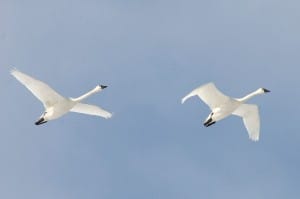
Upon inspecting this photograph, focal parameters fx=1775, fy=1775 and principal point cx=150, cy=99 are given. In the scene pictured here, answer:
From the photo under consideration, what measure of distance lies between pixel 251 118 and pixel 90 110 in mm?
14390

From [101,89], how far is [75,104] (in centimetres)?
593

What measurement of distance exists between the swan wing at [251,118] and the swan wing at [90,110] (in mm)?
11836

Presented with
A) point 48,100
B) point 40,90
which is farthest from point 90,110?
point 40,90

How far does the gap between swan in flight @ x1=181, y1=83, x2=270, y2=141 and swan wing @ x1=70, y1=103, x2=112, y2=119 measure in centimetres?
1012

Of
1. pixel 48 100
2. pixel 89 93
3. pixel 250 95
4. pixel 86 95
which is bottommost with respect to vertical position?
pixel 250 95

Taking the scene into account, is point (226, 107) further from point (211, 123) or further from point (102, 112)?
point (102, 112)

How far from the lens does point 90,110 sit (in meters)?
158

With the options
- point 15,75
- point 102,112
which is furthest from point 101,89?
point 15,75

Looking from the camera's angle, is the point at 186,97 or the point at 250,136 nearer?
the point at 186,97

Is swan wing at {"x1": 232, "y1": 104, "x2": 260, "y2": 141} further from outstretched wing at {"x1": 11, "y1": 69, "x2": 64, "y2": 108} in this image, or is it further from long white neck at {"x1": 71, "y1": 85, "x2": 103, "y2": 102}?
outstretched wing at {"x1": 11, "y1": 69, "x2": 64, "y2": 108}

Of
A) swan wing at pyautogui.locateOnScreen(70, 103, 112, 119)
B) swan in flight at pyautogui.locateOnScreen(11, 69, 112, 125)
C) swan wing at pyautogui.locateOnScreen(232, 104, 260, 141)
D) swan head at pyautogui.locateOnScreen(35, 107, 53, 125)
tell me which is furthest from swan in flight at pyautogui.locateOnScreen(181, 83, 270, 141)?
swan head at pyautogui.locateOnScreen(35, 107, 53, 125)

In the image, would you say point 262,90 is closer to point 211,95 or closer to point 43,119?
point 211,95

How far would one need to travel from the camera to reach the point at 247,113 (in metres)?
155

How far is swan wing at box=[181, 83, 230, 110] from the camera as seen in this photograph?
150 meters
